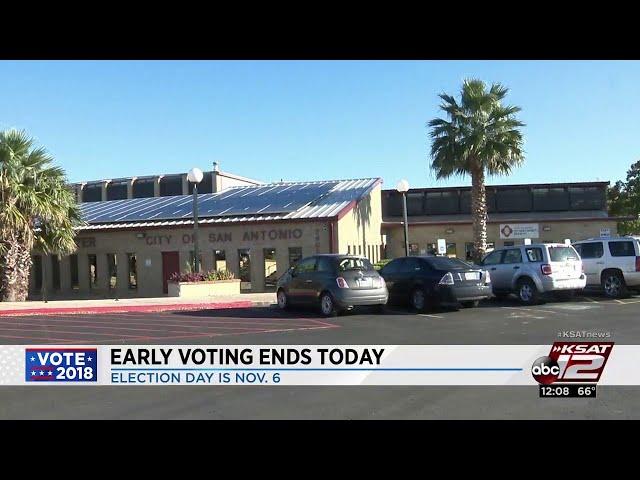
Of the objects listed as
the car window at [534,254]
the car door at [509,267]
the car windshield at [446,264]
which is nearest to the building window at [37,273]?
the car windshield at [446,264]

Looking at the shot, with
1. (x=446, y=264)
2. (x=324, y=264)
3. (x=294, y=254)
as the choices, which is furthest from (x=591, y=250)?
(x=294, y=254)

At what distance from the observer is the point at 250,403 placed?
680cm

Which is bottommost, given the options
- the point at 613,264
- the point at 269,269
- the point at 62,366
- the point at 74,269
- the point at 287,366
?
the point at 287,366

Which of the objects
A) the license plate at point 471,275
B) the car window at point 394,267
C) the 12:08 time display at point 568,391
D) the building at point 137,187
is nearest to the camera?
the 12:08 time display at point 568,391

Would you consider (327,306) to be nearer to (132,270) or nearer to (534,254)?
(534,254)

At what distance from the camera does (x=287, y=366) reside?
8.45 metres

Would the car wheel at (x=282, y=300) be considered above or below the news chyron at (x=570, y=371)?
above

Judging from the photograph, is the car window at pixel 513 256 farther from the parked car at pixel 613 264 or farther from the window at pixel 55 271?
the window at pixel 55 271

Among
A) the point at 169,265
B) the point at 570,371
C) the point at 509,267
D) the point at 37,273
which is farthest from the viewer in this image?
the point at 37,273

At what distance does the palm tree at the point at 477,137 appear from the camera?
26109 mm

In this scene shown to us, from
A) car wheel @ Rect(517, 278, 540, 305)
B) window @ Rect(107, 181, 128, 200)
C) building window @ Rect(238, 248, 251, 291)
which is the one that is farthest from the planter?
window @ Rect(107, 181, 128, 200)

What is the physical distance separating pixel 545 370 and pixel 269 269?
18931 millimetres

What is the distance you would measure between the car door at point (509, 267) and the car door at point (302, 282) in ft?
19.1
